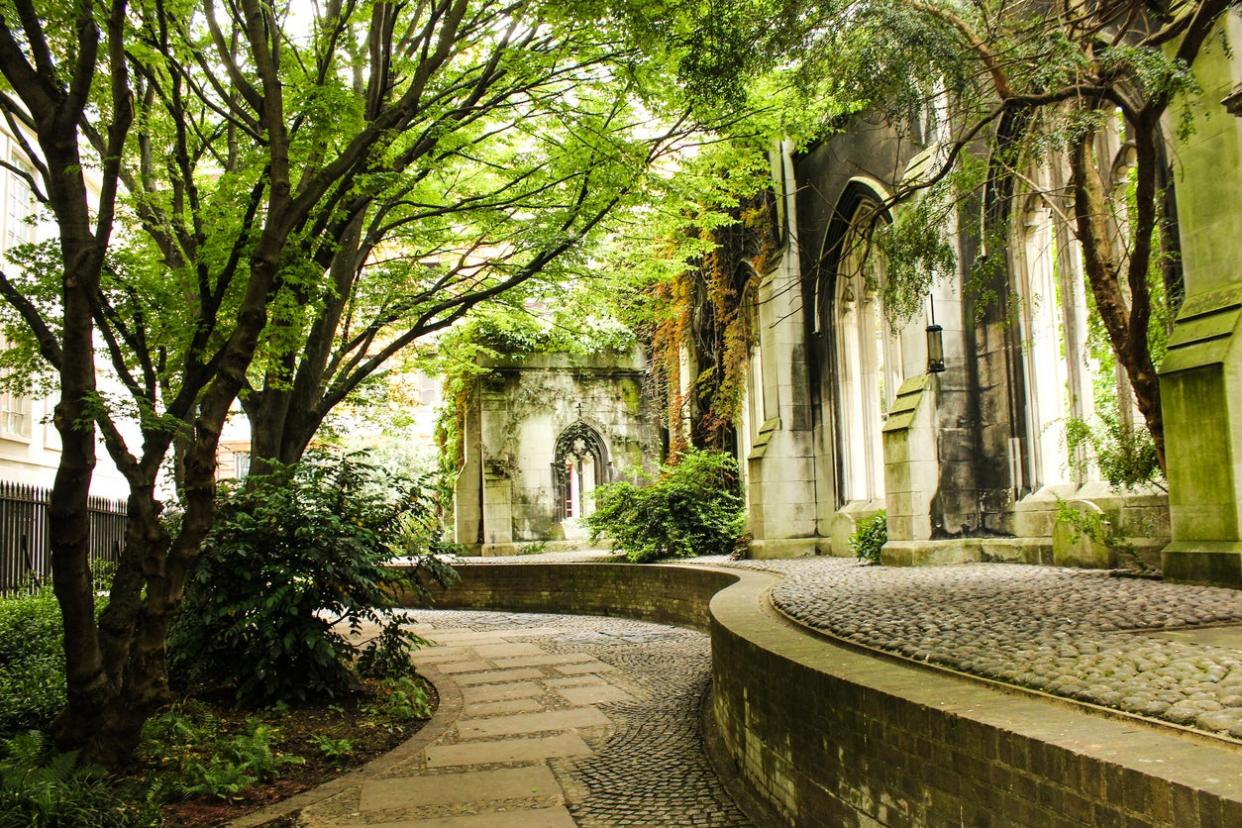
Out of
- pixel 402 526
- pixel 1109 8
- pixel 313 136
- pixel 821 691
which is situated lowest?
pixel 821 691

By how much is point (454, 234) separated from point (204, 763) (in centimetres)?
764

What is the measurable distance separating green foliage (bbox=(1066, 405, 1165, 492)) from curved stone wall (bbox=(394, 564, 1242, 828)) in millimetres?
3780

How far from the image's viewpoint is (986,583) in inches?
282

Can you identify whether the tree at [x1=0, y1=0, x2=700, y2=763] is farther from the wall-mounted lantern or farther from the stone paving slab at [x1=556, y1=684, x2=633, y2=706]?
the wall-mounted lantern

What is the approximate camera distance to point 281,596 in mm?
6527

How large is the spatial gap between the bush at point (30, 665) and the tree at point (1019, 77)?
5988 mm

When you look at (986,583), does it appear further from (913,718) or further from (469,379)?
(469,379)

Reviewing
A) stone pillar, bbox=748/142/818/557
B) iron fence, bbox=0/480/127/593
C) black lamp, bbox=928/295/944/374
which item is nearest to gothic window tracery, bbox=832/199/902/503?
stone pillar, bbox=748/142/818/557

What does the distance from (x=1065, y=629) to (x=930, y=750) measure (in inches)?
84.8

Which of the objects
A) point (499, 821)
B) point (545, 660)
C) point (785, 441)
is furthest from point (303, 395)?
point (785, 441)

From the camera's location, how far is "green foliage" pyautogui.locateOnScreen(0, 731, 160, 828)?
3.89m

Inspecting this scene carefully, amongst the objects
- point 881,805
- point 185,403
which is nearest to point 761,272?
point 185,403

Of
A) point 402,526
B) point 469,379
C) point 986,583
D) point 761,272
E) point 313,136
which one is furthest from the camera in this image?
point 469,379

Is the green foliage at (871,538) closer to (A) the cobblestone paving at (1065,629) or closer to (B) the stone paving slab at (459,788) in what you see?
(A) the cobblestone paving at (1065,629)
